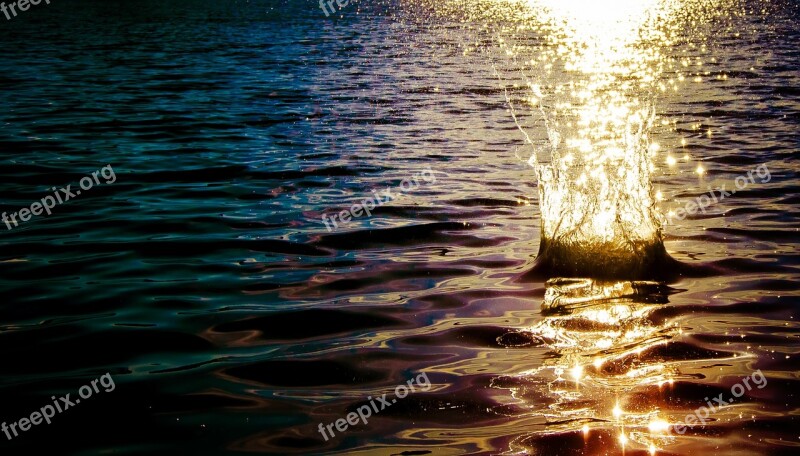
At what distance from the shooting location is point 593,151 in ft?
46.2

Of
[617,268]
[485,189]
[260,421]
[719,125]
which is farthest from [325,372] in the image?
[719,125]

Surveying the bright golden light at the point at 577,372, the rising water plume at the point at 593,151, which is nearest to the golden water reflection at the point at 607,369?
the bright golden light at the point at 577,372

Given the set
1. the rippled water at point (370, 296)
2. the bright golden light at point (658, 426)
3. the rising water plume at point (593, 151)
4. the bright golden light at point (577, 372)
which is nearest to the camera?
the bright golden light at point (658, 426)

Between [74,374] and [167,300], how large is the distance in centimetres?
150

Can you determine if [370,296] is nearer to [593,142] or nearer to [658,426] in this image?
[658,426]

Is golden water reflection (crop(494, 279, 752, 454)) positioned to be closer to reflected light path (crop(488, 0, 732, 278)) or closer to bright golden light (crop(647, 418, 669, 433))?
bright golden light (crop(647, 418, 669, 433))

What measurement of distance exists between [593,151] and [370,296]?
26.2 ft

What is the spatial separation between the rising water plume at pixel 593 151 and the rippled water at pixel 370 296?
1.09 feet

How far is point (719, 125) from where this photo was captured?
16375 mm

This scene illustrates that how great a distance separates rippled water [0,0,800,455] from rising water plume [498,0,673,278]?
13.1 inches

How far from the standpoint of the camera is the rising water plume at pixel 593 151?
7859 mm

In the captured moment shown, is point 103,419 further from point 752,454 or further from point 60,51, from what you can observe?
point 60,51

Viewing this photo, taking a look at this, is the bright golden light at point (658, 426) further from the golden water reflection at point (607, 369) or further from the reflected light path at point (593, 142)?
the reflected light path at point (593, 142)

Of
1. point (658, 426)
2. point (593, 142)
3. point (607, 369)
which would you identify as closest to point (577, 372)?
point (607, 369)
